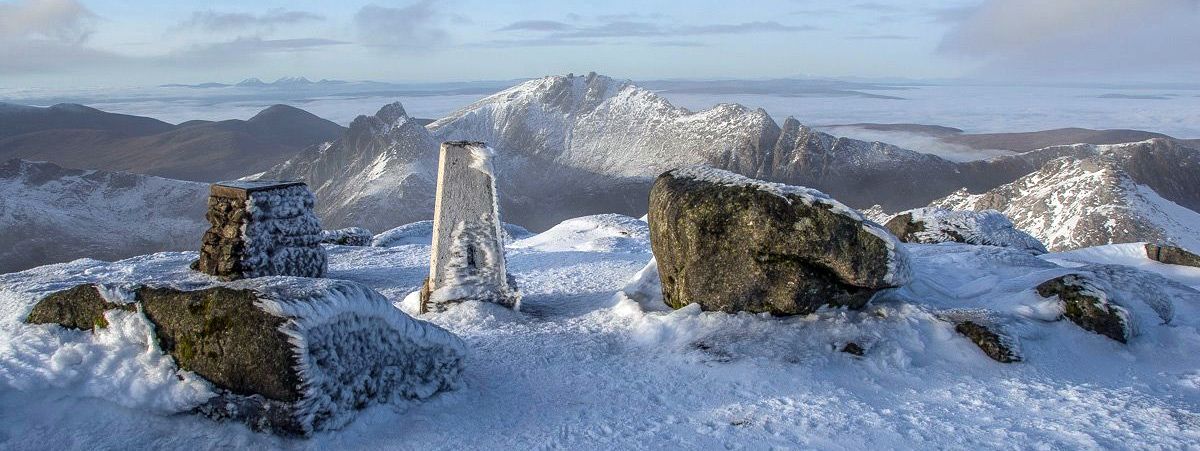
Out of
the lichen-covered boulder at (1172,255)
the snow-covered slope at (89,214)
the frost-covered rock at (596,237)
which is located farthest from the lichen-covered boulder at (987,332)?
the snow-covered slope at (89,214)

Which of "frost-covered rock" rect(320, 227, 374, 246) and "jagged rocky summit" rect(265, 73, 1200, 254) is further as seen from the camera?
"jagged rocky summit" rect(265, 73, 1200, 254)

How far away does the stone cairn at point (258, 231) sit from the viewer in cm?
1734

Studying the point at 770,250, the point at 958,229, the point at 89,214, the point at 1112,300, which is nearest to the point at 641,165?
the point at 89,214

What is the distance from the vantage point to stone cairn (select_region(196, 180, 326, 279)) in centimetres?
1734

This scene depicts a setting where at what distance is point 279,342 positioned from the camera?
313 inches

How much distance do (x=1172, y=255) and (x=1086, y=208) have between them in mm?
74881

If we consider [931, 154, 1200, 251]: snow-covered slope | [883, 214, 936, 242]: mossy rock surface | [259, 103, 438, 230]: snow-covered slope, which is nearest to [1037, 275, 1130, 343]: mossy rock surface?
[883, 214, 936, 242]: mossy rock surface

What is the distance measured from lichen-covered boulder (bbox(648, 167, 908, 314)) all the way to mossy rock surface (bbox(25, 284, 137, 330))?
29.2ft

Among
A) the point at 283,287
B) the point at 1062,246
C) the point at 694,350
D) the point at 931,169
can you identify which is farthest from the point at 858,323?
the point at 931,169

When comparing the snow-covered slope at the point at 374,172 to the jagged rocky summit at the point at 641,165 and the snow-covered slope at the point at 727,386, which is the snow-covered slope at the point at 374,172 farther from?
the snow-covered slope at the point at 727,386

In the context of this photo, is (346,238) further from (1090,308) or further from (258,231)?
(1090,308)

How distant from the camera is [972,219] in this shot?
77.9ft

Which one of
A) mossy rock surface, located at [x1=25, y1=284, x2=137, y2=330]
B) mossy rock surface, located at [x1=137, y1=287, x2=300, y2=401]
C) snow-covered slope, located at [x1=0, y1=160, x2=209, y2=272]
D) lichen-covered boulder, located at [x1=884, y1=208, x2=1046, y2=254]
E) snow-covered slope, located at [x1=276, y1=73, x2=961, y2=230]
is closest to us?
mossy rock surface, located at [x1=137, y1=287, x2=300, y2=401]

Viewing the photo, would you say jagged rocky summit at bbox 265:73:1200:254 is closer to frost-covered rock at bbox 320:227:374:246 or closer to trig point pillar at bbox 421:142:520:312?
frost-covered rock at bbox 320:227:374:246
